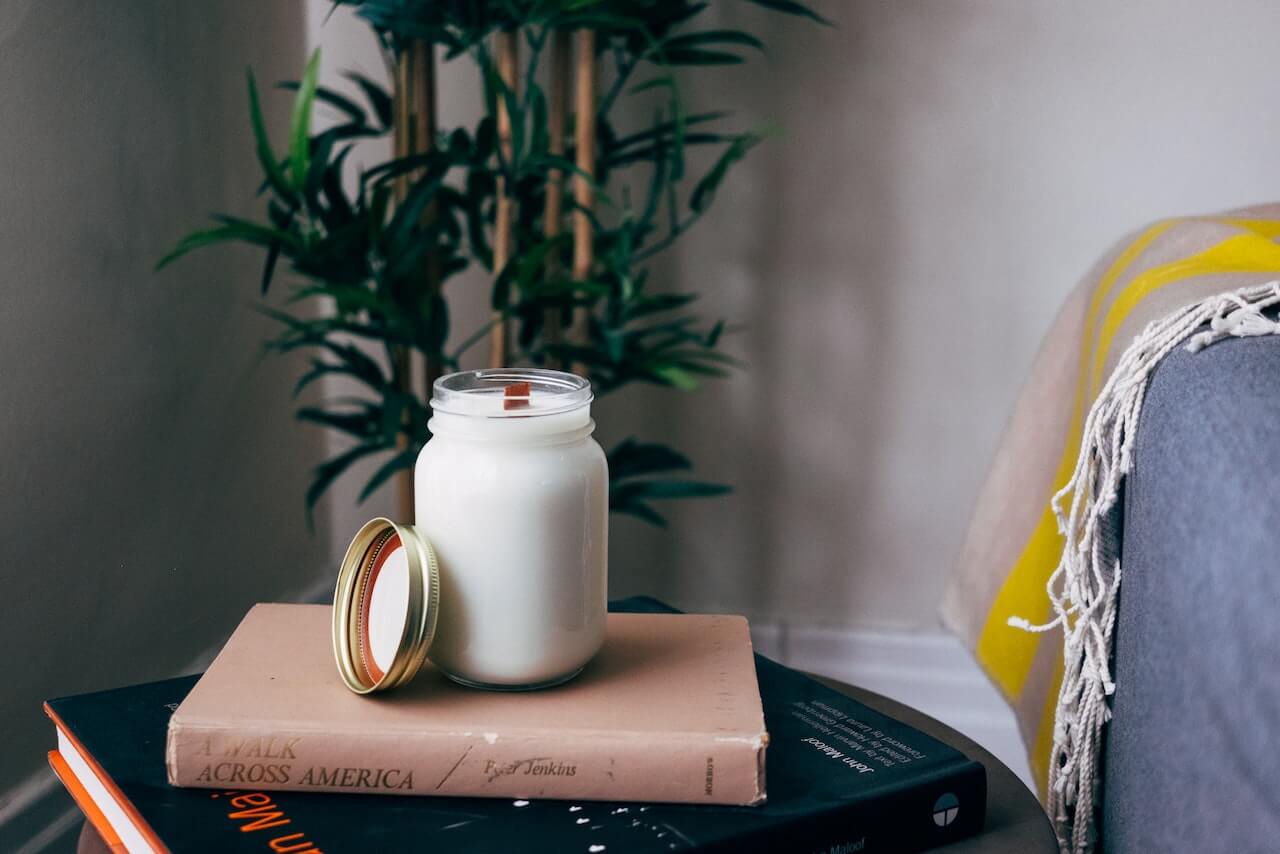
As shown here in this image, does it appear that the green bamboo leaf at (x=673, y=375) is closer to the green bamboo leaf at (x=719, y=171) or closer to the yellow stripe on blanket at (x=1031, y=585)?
the green bamboo leaf at (x=719, y=171)

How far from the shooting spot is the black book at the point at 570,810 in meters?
0.50

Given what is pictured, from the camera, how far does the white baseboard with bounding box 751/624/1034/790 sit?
5.32ft

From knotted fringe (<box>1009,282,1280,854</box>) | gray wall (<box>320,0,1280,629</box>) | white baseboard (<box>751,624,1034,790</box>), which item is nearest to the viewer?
Result: knotted fringe (<box>1009,282,1280,854</box>)

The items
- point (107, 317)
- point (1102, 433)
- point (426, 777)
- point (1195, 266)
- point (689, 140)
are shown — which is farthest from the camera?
point (689, 140)

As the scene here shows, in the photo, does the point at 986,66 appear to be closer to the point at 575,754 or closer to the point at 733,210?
the point at 733,210

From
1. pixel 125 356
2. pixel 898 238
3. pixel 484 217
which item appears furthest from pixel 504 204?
pixel 898 238

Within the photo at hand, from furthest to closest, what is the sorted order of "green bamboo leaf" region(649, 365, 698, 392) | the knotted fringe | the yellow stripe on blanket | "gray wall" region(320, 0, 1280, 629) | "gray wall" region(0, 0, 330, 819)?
"gray wall" region(320, 0, 1280, 629)
"green bamboo leaf" region(649, 365, 698, 392)
"gray wall" region(0, 0, 330, 819)
the yellow stripe on blanket
the knotted fringe

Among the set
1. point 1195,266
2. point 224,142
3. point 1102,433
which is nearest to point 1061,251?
point 1195,266

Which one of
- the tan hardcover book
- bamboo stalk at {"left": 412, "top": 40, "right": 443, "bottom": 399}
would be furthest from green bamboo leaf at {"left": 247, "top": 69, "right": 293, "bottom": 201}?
the tan hardcover book

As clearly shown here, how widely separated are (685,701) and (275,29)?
1231 millimetres

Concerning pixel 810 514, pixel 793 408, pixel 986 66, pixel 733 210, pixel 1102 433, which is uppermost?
pixel 986 66

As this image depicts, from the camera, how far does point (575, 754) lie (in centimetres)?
54

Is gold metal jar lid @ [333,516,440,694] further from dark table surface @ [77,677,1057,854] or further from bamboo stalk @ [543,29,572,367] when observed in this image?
bamboo stalk @ [543,29,572,367]

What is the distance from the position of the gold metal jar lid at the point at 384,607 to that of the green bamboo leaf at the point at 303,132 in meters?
0.61
